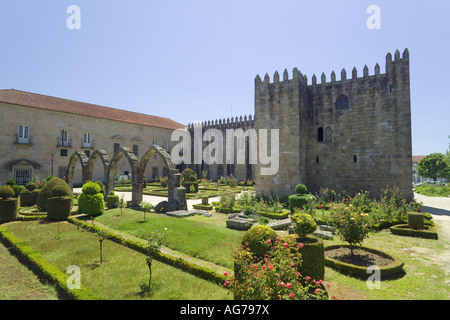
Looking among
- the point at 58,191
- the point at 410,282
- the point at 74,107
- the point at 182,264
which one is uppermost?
the point at 74,107

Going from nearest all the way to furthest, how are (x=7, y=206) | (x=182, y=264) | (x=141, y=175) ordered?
(x=182, y=264) → (x=7, y=206) → (x=141, y=175)

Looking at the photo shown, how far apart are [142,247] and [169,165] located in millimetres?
7299

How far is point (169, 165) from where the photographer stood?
1506 cm

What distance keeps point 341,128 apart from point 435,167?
38912 mm

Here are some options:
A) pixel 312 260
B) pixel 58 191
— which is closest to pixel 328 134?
pixel 312 260

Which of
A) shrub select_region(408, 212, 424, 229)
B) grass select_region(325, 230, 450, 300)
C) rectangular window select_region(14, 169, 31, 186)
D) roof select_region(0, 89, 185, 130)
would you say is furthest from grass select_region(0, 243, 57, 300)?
roof select_region(0, 89, 185, 130)

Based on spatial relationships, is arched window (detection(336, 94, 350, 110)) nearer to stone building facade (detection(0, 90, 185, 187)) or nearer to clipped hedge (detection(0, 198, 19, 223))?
stone building facade (detection(0, 90, 185, 187))

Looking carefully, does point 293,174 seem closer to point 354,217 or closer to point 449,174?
point 354,217

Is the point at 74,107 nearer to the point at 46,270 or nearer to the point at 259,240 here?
the point at 46,270

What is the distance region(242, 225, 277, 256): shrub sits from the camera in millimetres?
5992

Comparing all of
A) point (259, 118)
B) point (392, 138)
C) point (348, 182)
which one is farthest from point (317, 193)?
point (259, 118)

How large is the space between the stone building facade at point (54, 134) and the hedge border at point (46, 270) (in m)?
16.3

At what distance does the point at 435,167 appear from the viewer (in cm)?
4356
